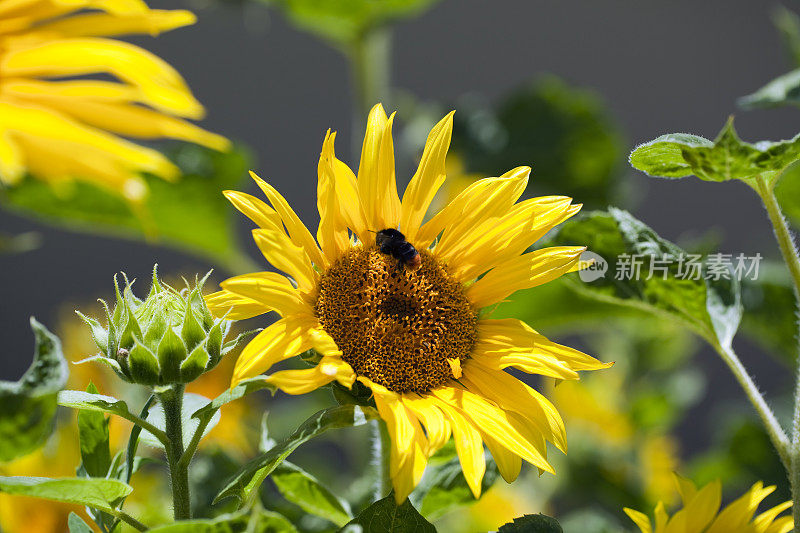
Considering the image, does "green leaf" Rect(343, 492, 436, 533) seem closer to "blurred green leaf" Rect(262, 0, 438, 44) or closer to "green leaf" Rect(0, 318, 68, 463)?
"green leaf" Rect(0, 318, 68, 463)

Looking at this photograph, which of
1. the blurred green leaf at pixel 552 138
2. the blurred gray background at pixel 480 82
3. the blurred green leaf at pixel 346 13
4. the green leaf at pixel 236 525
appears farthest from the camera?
the blurred gray background at pixel 480 82

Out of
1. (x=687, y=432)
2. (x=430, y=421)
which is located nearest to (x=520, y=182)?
(x=430, y=421)

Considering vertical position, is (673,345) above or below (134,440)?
below

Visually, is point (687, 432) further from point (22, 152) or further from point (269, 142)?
point (22, 152)

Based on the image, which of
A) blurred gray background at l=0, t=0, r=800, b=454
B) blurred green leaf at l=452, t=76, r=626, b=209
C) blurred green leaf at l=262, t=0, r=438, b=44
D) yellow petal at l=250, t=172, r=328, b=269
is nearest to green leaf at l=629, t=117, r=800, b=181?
yellow petal at l=250, t=172, r=328, b=269

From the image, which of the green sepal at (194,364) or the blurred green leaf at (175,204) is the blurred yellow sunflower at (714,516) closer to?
the green sepal at (194,364)

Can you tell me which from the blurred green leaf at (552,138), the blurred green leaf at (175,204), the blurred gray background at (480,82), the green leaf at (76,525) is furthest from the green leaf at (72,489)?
the blurred gray background at (480,82)

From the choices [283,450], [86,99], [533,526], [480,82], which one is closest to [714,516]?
[533,526]
